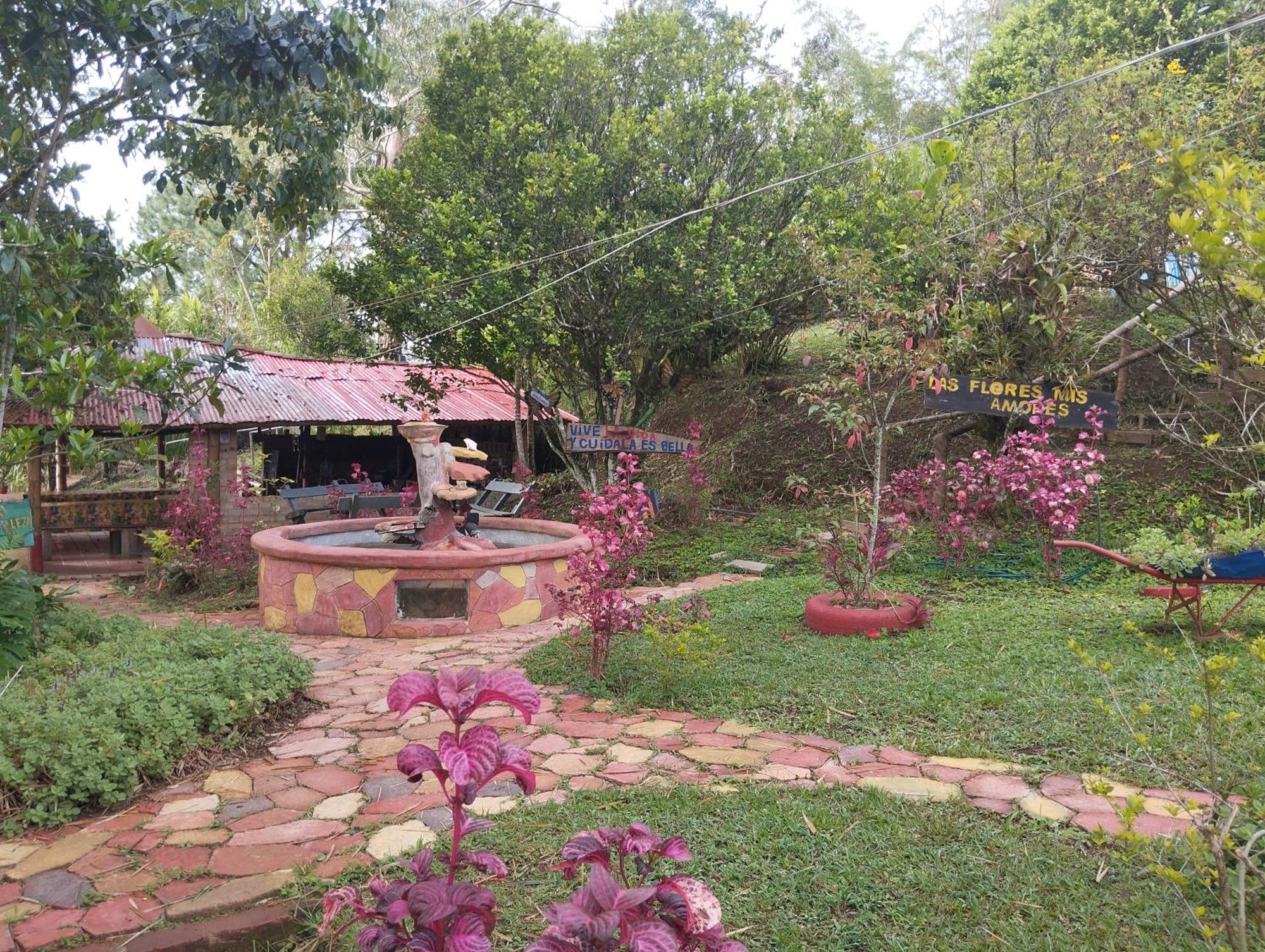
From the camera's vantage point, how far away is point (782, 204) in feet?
38.8

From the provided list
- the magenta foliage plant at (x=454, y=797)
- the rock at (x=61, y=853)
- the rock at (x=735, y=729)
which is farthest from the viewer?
the rock at (x=735, y=729)

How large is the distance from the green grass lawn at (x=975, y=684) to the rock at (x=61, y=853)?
98.0 inches

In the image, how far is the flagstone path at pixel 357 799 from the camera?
9.27 feet

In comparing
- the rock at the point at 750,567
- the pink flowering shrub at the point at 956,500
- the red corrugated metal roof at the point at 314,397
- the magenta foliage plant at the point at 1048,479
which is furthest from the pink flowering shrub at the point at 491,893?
the red corrugated metal roof at the point at 314,397

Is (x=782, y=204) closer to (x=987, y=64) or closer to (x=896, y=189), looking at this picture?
(x=896, y=189)

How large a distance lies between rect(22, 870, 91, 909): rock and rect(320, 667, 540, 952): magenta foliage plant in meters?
1.47

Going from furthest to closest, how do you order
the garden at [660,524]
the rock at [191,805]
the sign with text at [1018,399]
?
1. the sign with text at [1018,399]
2. the rock at [191,805]
3. the garden at [660,524]

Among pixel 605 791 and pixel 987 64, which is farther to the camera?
pixel 987 64

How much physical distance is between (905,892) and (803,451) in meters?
11.1

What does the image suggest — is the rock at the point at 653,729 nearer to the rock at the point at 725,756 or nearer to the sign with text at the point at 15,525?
the rock at the point at 725,756

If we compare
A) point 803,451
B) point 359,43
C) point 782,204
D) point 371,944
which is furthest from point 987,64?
point 371,944

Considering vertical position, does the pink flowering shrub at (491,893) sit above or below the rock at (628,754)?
above

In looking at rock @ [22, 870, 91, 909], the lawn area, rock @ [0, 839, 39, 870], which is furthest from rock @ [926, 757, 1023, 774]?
rock @ [0, 839, 39, 870]

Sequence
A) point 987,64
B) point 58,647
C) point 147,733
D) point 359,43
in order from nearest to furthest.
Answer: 1. point 147,733
2. point 58,647
3. point 359,43
4. point 987,64
